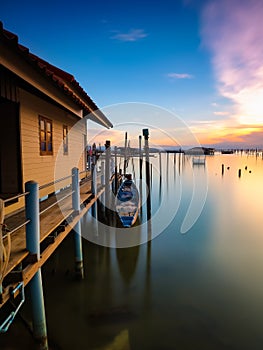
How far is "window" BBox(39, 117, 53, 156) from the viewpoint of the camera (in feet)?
24.2

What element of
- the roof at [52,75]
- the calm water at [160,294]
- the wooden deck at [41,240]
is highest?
the roof at [52,75]

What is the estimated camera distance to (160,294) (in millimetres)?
7785

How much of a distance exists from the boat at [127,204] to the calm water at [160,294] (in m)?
0.89

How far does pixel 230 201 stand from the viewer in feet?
78.4

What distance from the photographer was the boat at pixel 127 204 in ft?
41.2

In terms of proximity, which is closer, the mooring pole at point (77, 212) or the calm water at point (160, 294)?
Result: the calm water at point (160, 294)

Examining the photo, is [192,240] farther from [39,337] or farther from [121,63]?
[121,63]

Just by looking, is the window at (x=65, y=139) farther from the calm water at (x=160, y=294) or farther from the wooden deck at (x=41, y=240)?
the calm water at (x=160, y=294)

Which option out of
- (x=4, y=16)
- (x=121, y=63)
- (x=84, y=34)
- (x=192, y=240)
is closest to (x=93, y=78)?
(x=121, y=63)

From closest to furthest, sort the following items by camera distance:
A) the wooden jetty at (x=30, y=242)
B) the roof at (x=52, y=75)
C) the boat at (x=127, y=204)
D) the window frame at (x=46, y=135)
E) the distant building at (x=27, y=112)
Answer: the wooden jetty at (x=30, y=242) < the roof at (x=52, y=75) < the distant building at (x=27, y=112) < the window frame at (x=46, y=135) < the boat at (x=127, y=204)

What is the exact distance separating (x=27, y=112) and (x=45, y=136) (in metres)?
1.39

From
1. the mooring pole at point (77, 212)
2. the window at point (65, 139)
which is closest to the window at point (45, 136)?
the window at point (65, 139)

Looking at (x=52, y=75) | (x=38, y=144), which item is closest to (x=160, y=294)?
(x=38, y=144)

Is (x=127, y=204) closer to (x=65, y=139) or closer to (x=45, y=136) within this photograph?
(x=65, y=139)
